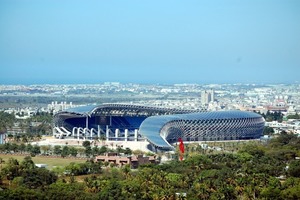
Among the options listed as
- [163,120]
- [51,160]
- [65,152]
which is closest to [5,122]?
[163,120]

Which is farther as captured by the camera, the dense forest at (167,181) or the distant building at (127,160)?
the distant building at (127,160)

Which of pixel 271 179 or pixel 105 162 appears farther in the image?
pixel 105 162

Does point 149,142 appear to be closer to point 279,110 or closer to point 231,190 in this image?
point 231,190

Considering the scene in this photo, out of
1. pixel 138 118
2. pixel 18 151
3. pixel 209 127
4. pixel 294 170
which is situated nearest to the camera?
pixel 294 170

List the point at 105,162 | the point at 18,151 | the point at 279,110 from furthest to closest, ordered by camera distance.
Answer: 1. the point at 279,110
2. the point at 18,151
3. the point at 105,162

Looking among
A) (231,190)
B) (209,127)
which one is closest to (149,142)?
(209,127)

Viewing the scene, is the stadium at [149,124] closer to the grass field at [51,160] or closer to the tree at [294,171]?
the grass field at [51,160]

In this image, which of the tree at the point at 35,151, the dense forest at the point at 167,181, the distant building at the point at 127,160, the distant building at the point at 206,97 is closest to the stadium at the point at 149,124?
the tree at the point at 35,151
